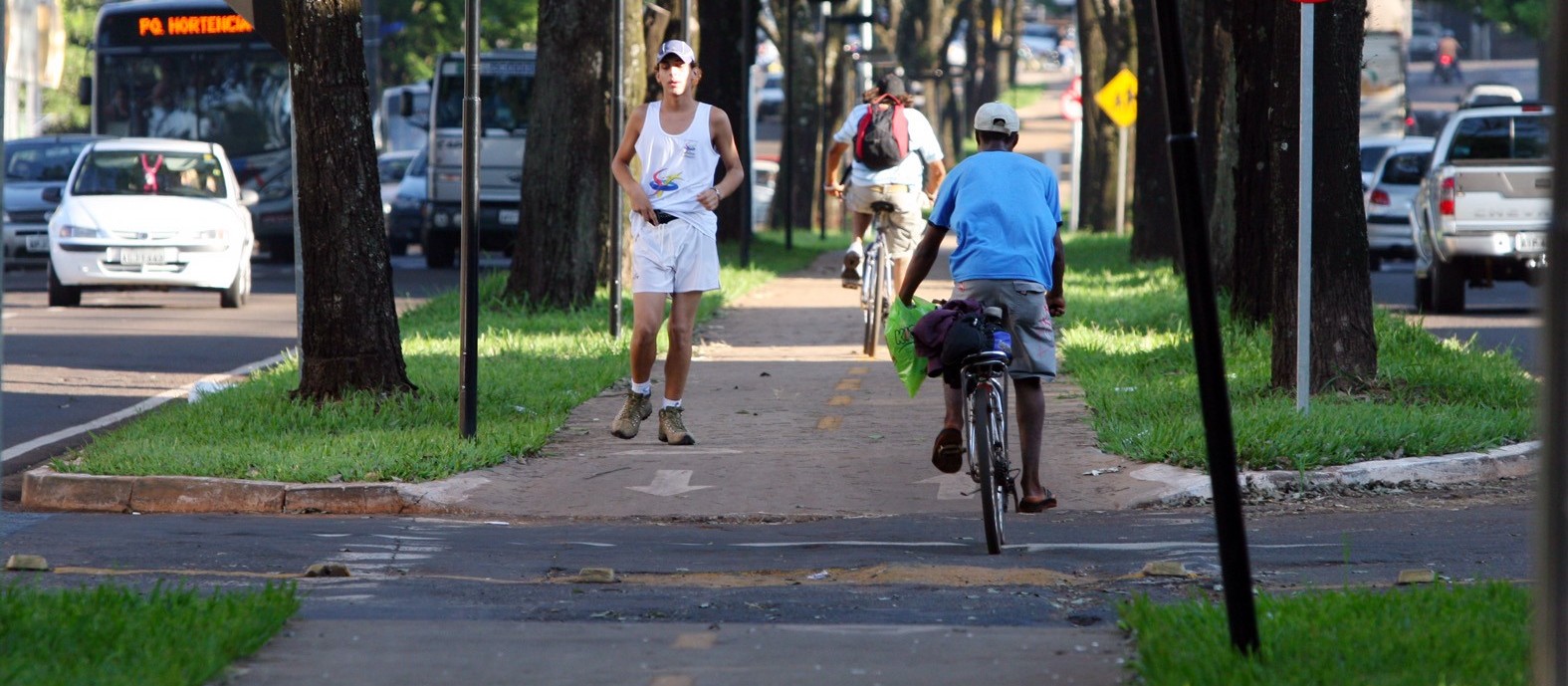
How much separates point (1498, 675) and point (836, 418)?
21.1ft

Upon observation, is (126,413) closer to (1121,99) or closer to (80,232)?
(80,232)

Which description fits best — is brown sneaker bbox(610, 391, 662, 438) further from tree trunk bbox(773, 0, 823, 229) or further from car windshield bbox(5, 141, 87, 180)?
tree trunk bbox(773, 0, 823, 229)

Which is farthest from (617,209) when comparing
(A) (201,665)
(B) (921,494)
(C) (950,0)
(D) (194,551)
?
(C) (950,0)

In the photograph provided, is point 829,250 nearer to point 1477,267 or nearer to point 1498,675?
point 1477,267

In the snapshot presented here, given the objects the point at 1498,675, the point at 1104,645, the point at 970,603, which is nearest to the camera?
the point at 1498,675

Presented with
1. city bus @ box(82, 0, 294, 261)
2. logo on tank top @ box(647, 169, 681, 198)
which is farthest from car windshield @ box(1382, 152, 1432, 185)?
logo on tank top @ box(647, 169, 681, 198)

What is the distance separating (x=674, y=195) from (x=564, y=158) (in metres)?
7.15

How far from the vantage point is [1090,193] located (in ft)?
113

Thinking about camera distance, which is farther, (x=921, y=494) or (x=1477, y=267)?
(x=1477, y=267)

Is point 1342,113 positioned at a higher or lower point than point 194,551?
higher

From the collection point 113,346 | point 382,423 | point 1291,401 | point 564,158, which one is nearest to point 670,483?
point 382,423

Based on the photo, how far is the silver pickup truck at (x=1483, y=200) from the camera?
698 inches

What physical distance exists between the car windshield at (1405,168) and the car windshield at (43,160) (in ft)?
53.6

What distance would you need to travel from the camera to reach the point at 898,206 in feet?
44.2
